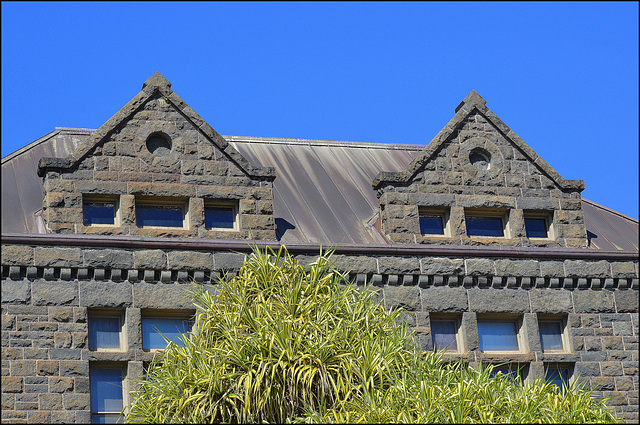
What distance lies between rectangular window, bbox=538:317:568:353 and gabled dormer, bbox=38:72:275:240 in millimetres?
5973

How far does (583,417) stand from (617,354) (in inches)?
162

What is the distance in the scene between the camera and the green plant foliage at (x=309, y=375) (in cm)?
1753

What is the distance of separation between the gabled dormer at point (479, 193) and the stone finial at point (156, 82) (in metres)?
4.69

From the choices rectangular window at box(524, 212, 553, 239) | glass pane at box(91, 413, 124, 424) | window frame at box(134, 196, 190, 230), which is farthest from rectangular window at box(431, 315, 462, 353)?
glass pane at box(91, 413, 124, 424)

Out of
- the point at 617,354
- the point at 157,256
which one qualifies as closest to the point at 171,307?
the point at 157,256

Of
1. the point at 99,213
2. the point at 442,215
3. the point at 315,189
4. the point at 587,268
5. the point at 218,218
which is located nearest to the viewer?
the point at 99,213

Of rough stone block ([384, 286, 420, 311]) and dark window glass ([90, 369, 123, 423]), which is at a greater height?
rough stone block ([384, 286, 420, 311])

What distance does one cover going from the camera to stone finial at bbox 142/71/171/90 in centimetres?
2142

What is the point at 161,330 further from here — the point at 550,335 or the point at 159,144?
the point at 550,335

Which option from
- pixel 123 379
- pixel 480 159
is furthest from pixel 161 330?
pixel 480 159

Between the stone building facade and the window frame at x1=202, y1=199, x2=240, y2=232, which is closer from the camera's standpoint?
the stone building facade

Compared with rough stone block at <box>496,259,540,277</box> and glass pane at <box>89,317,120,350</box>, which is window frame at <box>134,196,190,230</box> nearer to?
glass pane at <box>89,317,120,350</box>

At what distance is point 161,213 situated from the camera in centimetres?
2117

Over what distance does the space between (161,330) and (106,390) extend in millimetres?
1507
